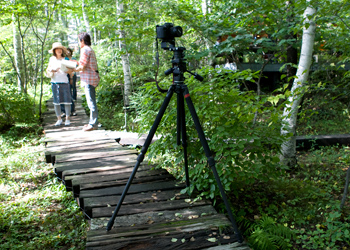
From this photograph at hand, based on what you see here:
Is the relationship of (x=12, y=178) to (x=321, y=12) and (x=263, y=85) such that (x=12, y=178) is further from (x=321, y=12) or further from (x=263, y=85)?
(x=263, y=85)

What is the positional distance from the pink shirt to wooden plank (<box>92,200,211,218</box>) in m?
3.92

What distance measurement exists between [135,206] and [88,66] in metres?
4.13

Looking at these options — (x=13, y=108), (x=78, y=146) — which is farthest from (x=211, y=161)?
(x=13, y=108)

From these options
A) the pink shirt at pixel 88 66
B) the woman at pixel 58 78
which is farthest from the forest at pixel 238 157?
the pink shirt at pixel 88 66

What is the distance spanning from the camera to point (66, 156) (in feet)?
16.1

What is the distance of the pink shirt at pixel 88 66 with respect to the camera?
20.6 feet

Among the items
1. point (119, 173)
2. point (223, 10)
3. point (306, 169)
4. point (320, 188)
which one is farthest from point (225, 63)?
point (119, 173)

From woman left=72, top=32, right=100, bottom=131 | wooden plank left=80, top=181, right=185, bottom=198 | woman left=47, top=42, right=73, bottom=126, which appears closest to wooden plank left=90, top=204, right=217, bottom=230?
wooden plank left=80, top=181, right=185, bottom=198

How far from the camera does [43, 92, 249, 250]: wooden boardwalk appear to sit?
101 inches

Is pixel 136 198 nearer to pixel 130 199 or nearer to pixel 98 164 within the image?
pixel 130 199

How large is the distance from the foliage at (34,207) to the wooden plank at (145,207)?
0.62 m

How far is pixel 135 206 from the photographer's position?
3.19 m

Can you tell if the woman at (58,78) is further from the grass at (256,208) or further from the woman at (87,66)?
the grass at (256,208)

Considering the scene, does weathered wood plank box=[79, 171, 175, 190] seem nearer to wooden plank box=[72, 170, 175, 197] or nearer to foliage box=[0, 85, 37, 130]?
wooden plank box=[72, 170, 175, 197]
